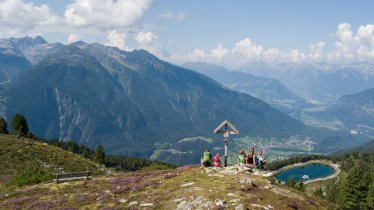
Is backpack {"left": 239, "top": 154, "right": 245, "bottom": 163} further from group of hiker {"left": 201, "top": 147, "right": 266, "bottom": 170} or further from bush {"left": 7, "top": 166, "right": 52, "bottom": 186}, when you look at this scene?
bush {"left": 7, "top": 166, "right": 52, "bottom": 186}

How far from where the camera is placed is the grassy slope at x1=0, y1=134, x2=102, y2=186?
74.6 meters

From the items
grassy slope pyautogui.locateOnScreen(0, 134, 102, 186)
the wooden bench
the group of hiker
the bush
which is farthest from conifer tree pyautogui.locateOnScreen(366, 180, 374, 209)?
the bush

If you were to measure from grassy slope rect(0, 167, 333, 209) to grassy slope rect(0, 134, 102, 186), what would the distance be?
2876cm

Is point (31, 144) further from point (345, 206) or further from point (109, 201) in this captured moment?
point (345, 206)

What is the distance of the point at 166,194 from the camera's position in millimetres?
38094

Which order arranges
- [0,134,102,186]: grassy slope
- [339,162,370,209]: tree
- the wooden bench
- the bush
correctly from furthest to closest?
[339,162,370,209]: tree → [0,134,102,186]: grassy slope → the bush → the wooden bench

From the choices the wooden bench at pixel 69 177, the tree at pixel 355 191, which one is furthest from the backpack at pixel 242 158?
the tree at pixel 355 191

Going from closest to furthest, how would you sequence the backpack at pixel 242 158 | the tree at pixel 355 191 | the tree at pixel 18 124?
the backpack at pixel 242 158
the tree at pixel 355 191
the tree at pixel 18 124

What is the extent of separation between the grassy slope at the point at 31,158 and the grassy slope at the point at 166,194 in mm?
28764

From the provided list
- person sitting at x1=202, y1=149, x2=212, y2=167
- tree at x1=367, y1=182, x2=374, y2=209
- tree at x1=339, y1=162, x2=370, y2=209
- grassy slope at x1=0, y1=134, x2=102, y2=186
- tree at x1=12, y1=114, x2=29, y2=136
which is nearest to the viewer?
person sitting at x1=202, y1=149, x2=212, y2=167

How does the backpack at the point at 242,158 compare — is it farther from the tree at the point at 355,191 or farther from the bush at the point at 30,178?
the tree at the point at 355,191

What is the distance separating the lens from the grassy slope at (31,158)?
2938 inches

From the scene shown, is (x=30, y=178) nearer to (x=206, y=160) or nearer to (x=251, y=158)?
(x=206, y=160)

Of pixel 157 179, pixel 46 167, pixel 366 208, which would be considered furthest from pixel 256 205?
pixel 366 208
